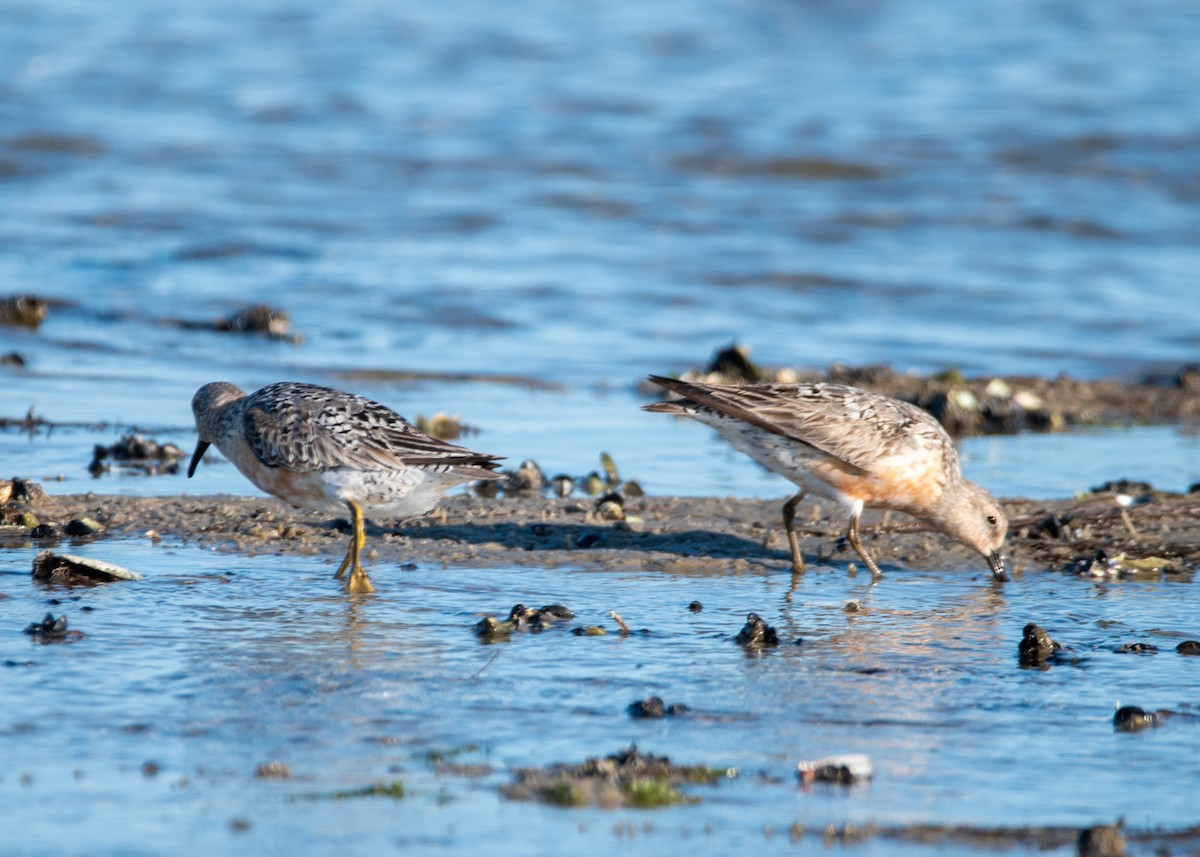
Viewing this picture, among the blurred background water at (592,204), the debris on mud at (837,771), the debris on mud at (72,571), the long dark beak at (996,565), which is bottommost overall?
the debris on mud at (837,771)

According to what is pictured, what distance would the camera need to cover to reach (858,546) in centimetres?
760

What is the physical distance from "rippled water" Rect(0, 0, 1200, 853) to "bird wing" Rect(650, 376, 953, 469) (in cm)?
71

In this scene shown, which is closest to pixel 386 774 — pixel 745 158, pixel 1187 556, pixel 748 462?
pixel 1187 556

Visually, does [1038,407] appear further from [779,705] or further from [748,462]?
[779,705]

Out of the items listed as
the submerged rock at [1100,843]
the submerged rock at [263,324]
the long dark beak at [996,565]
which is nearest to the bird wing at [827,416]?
the long dark beak at [996,565]

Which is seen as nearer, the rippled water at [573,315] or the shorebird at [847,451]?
the rippled water at [573,315]

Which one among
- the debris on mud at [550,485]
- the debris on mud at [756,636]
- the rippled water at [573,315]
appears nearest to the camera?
the rippled water at [573,315]

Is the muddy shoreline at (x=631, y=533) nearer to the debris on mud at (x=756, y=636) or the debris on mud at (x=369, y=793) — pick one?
the debris on mud at (x=756, y=636)

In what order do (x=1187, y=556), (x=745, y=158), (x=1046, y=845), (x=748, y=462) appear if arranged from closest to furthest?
(x=1046, y=845)
(x=1187, y=556)
(x=748, y=462)
(x=745, y=158)

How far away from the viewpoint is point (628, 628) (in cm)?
617

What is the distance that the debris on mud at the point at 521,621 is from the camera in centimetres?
597

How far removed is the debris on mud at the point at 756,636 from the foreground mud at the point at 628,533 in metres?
1.32

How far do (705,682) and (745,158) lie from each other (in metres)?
15.3

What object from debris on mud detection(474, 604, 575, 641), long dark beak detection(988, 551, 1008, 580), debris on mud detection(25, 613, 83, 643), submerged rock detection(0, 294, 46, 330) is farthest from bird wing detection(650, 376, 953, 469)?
submerged rock detection(0, 294, 46, 330)
